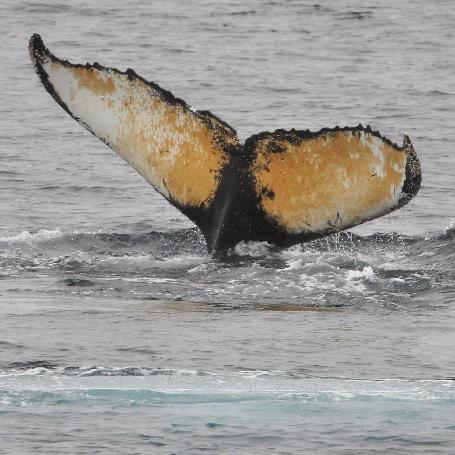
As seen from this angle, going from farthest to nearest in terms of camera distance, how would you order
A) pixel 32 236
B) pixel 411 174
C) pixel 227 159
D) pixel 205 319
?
pixel 32 236 → pixel 227 159 → pixel 411 174 → pixel 205 319

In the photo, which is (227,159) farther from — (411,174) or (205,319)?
(205,319)

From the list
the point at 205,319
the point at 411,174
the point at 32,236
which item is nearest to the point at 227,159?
the point at 411,174

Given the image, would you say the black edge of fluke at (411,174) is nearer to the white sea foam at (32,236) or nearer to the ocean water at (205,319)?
the ocean water at (205,319)

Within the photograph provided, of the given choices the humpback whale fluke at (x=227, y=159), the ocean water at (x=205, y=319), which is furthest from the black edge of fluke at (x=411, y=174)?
the ocean water at (x=205, y=319)

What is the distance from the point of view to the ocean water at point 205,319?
19.3 feet

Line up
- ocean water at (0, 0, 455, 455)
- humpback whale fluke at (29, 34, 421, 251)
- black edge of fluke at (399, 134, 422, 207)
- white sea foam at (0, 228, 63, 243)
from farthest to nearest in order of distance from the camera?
white sea foam at (0, 228, 63, 243), humpback whale fluke at (29, 34, 421, 251), black edge of fluke at (399, 134, 422, 207), ocean water at (0, 0, 455, 455)

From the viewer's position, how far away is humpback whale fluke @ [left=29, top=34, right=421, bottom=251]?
8.42 meters

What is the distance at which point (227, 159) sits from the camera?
28.8 feet

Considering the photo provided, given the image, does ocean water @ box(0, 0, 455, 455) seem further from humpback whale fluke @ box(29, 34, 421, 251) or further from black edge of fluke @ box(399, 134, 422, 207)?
black edge of fluke @ box(399, 134, 422, 207)

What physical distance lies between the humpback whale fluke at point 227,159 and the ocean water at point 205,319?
0.46 m

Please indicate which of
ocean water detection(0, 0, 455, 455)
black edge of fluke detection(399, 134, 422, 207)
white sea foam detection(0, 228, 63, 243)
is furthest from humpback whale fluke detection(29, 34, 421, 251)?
white sea foam detection(0, 228, 63, 243)

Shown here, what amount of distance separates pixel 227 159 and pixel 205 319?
1.35 meters

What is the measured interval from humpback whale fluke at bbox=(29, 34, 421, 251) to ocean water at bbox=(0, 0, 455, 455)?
0.46 metres

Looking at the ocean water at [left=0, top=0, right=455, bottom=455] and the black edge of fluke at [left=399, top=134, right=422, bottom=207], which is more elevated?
the black edge of fluke at [left=399, top=134, right=422, bottom=207]
